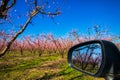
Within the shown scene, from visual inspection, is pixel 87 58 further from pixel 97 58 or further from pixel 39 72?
pixel 39 72

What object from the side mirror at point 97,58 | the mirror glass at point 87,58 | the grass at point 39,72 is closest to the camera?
the side mirror at point 97,58

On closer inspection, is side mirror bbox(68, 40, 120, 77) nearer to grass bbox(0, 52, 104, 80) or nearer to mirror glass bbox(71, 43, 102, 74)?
mirror glass bbox(71, 43, 102, 74)

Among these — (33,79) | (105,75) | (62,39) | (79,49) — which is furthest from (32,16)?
(62,39)

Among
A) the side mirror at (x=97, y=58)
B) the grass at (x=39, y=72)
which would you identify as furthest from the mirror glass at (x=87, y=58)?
the grass at (x=39, y=72)

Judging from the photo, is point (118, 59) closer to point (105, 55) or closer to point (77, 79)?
point (105, 55)

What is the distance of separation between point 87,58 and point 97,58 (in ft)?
1.22

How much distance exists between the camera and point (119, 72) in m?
1.44

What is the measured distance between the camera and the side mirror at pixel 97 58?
1.43 metres

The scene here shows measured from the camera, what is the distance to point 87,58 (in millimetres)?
2223

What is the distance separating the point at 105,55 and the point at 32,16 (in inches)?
411

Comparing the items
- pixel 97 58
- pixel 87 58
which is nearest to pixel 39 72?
pixel 87 58

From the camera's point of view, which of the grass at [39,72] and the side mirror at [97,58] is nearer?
the side mirror at [97,58]

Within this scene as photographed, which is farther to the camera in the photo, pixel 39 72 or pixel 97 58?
pixel 39 72

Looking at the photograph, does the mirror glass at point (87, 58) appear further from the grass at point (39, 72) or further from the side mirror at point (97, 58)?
the grass at point (39, 72)
